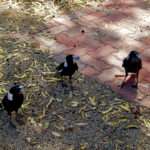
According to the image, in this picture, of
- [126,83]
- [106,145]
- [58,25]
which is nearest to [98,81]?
[126,83]

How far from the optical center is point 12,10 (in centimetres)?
683

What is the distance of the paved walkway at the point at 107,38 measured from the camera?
5285mm

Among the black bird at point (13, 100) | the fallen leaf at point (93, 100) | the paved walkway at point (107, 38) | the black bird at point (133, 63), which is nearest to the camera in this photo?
the black bird at point (13, 100)

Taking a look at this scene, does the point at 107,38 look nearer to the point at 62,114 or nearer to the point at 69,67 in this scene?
the point at 69,67

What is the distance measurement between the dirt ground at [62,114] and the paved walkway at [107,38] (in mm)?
215

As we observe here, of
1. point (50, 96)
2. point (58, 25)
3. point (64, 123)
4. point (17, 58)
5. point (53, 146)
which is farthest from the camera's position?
point (58, 25)

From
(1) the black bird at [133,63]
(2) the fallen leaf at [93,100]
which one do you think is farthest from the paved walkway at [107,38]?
(2) the fallen leaf at [93,100]

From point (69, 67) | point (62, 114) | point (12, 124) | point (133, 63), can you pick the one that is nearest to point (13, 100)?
point (12, 124)

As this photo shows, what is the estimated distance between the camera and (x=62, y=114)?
4645mm

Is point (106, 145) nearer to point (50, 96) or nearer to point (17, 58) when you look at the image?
point (50, 96)

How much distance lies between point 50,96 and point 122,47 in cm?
149

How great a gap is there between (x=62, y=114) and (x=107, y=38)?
183 centimetres

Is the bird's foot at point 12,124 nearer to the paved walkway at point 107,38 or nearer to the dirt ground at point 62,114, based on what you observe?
the dirt ground at point 62,114

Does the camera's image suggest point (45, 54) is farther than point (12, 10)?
No
